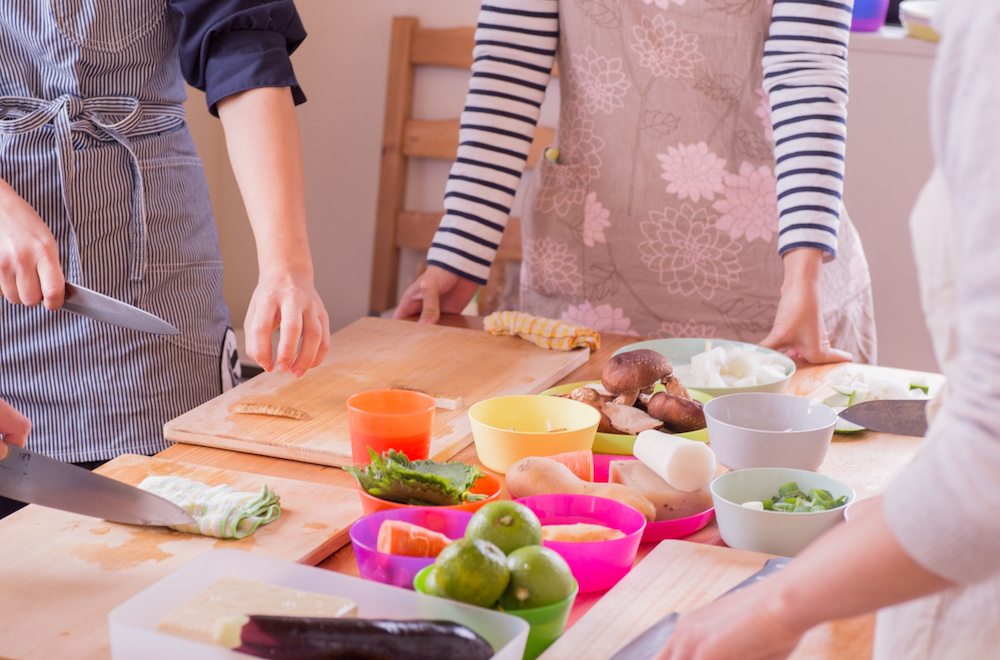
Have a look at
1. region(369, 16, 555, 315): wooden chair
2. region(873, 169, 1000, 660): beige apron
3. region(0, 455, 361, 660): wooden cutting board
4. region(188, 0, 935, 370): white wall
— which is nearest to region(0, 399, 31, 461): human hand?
region(0, 455, 361, 660): wooden cutting board

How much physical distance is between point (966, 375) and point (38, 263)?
909 millimetres

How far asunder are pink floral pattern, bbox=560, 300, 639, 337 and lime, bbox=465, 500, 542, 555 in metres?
1.07

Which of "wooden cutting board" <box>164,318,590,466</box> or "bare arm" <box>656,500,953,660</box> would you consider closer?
"bare arm" <box>656,500,953,660</box>

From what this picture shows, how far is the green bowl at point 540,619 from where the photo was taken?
68 centimetres

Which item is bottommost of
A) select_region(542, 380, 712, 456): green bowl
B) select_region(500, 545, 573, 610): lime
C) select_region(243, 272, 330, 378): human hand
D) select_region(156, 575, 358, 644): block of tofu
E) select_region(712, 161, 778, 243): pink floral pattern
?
select_region(542, 380, 712, 456): green bowl

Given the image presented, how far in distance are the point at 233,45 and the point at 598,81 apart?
67 centimetres

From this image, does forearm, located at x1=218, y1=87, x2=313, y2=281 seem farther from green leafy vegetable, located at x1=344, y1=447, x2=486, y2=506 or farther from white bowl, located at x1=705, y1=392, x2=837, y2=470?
white bowl, located at x1=705, y1=392, x2=837, y2=470

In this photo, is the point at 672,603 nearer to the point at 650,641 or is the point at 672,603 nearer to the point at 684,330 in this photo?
the point at 650,641

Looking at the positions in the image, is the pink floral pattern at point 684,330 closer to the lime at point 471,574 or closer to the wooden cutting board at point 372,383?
the wooden cutting board at point 372,383

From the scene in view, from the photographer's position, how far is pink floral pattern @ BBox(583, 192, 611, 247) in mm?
1732

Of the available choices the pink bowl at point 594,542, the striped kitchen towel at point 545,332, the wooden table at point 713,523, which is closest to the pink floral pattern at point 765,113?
the striped kitchen towel at point 545,332

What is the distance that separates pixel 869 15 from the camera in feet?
8.65

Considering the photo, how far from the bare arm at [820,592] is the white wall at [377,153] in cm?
239

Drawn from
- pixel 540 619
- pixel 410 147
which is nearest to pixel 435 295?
pixel 540 619
